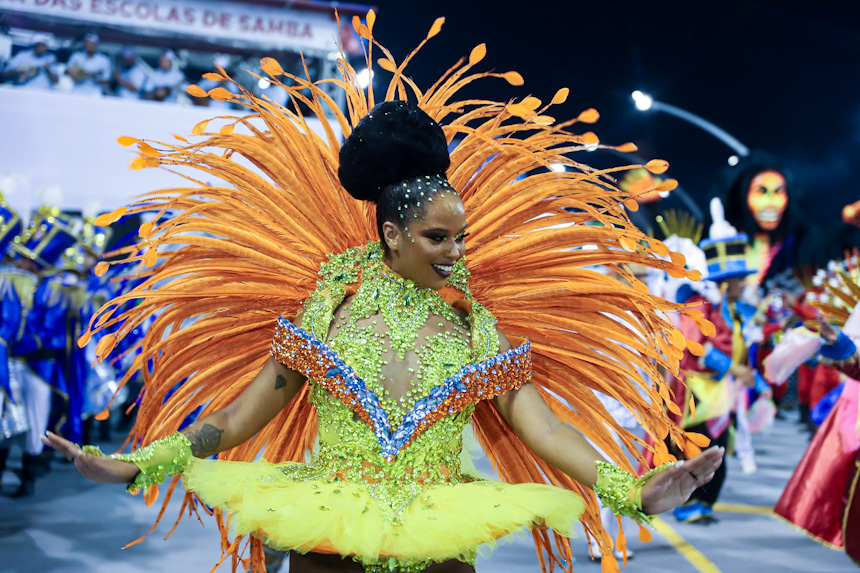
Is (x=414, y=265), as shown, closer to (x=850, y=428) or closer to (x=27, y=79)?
(x=850, y=428)

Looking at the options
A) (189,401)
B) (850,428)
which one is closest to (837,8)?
(850,428)

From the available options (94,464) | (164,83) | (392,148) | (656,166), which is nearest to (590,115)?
(656,166)

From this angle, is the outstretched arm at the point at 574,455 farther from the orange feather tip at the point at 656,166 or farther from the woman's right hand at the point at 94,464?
the woman's right hand at the point at 94,464

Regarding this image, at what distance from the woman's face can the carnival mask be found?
936cm

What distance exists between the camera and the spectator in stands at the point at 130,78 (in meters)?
13.0

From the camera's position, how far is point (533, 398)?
7.43 ft

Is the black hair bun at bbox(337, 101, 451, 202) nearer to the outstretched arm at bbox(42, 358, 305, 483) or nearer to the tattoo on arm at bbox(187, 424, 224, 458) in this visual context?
the outstretched arm at bbox(42, 358, 305, 483)

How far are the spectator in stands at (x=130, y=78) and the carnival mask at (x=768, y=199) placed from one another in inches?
366

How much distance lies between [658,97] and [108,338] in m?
11.2

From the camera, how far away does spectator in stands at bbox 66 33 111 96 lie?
1289 cm

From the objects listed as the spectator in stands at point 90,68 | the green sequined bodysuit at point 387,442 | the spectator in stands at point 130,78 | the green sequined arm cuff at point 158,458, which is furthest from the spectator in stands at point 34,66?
the green sequined arm cuff at point 158,458

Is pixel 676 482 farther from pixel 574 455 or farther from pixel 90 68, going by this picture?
pixel 90 68

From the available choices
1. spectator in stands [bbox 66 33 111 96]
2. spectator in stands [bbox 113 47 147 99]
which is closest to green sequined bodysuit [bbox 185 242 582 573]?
spectator in stands [bbox 113 47 147 99]

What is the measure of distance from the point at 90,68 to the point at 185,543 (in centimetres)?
998
